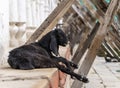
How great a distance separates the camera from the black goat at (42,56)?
551cm

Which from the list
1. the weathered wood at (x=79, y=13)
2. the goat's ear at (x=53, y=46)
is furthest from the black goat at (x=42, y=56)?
the weathered wood at (x=79, y=13)

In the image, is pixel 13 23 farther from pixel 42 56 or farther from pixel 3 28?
pixel 42 56

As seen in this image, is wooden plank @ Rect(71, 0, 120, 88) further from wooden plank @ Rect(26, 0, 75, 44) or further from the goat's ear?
the goat's ear

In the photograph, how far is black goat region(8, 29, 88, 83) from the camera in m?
5.51

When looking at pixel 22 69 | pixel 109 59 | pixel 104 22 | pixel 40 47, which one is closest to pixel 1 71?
pixel 22 69

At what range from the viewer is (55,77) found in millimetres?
4828

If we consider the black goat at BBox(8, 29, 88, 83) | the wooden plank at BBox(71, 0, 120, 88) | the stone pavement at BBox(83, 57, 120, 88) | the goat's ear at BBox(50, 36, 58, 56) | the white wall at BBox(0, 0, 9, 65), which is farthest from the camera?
the stone pavement at BBox(83, 57, 120, 88)

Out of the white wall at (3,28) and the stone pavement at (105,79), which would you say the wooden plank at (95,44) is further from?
the stone pavement at (105,79)

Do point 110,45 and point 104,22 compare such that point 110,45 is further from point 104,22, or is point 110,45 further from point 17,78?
point 17,78

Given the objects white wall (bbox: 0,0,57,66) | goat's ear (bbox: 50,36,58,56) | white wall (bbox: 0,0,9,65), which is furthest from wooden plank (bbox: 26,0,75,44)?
goat's ear (bbox: 50,36,58,56)

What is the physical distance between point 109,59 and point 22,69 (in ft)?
47.4

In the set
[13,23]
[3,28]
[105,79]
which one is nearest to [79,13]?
[105,79]

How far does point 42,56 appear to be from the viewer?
5656 mm

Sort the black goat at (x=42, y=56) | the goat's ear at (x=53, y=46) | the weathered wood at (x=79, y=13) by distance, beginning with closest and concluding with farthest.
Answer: the black goat at (x=42, y=56), the goat's ear at (x=53, y=46), the weathered wood at (x=79, y=13)
